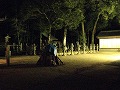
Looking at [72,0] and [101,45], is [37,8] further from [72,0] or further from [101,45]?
[101,45]

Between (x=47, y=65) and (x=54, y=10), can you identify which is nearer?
(x=47, y=65)

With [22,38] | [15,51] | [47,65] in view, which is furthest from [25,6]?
[47,65]

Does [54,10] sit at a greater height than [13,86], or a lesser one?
greater

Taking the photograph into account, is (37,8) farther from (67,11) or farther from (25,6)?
(67,11)

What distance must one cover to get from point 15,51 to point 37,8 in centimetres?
591

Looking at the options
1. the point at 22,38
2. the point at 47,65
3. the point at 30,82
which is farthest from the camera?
the point at 22,38

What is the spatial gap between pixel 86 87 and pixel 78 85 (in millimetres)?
552

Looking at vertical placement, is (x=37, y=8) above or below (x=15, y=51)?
above

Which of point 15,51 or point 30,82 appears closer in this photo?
point 30,82

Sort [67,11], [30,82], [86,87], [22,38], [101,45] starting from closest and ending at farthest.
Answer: [86,87] → [30,82] → [67,11] → [22,38] → [101,45]

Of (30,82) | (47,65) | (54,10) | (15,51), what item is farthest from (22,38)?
(30,82)

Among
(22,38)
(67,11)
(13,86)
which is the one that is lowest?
(13,86)

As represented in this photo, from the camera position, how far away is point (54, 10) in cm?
3231

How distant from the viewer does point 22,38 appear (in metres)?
41.3
